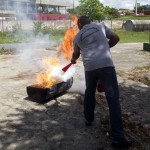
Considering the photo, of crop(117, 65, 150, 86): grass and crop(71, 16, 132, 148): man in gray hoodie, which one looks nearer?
crop(71, 16, 132, 148): man in gray hoodie

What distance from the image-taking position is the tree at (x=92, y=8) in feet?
102

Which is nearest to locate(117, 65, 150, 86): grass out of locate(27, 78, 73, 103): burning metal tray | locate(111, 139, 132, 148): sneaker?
locate(27, 78, 73, 103): burning metal tray

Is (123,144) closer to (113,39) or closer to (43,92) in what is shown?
(113,39)

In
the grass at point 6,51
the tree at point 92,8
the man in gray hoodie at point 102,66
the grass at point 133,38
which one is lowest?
the grass at point 6,51

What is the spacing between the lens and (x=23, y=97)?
24.2 feet

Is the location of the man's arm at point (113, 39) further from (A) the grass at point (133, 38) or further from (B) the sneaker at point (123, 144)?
(A) the grass at point (133, 38)

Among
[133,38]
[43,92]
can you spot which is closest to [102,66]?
[43,92]

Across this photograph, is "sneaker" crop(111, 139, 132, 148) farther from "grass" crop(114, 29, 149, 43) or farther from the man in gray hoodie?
"grass" crop(114, 29, 149, 43)

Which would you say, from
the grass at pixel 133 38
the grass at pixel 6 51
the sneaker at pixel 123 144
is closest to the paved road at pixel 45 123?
the sneaker at pixel 123 144

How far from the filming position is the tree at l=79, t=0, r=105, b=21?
31.0 m

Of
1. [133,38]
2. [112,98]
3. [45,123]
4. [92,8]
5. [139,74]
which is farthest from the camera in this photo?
[92,8]

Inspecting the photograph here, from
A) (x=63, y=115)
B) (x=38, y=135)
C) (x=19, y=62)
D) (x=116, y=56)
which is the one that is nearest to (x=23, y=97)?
(x=63, y=115)

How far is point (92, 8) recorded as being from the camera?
3139 cm

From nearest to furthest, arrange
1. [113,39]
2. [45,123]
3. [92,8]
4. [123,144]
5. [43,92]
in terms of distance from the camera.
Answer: [123,144], [113,39], [45,123], [43,92], [92,8]
